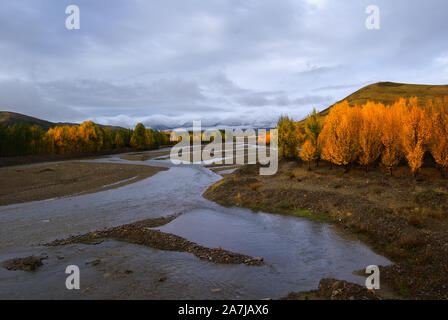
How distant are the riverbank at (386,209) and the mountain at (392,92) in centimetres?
10306

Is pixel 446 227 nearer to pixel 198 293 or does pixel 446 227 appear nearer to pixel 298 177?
pixel 198 293

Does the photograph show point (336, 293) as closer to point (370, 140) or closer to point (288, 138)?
point (370, 140)

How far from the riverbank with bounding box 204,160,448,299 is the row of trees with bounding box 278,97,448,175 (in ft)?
8.58

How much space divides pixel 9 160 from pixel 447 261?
9744cm

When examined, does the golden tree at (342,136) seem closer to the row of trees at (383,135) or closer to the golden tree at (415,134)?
the row of trees at (383,135)

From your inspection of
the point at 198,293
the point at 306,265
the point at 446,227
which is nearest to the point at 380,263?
the point at 306,265

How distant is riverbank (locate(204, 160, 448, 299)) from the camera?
506 inches

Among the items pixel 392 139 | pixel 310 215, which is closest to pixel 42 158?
pixel 310 215

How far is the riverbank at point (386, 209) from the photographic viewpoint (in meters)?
12.9

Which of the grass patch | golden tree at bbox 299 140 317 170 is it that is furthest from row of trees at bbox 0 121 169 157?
the grass patch

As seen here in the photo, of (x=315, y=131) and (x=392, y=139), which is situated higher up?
(x=315, y=131)

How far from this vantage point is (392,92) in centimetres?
15175

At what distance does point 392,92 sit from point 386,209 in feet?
544
